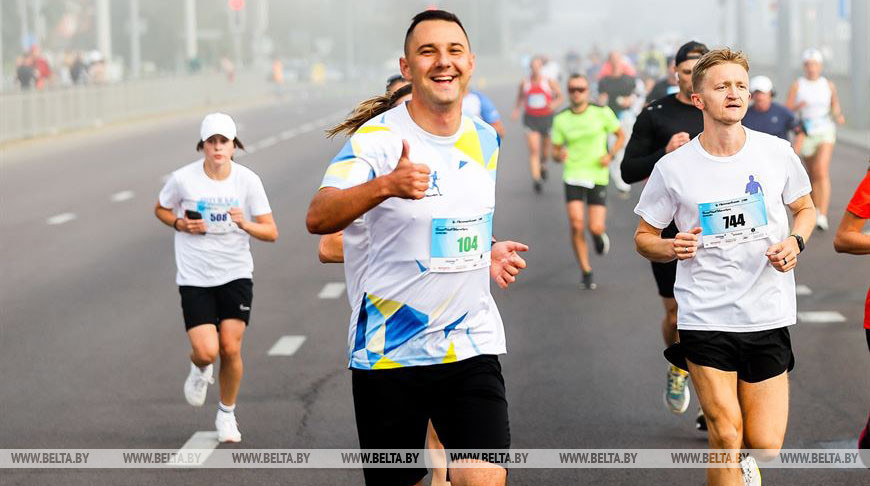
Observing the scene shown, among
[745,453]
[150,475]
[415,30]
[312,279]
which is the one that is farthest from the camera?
[312,279]

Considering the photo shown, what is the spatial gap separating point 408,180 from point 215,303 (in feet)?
13.2

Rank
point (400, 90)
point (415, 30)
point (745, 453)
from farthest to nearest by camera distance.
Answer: point (400, 90) < point (745, 453) < point (415, 30)

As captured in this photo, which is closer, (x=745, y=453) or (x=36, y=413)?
(x=745, y=453)

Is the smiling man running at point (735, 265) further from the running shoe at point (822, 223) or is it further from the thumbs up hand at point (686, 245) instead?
the running shoe at point (822, 223)

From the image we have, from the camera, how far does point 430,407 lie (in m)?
5.28

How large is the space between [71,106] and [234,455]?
29554 millimetres

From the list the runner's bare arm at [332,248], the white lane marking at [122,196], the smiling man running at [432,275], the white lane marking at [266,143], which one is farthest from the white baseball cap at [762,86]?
the white lane marking at [266,143]

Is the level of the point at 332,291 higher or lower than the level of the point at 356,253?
lower

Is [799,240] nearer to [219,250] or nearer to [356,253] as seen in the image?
[356,253]

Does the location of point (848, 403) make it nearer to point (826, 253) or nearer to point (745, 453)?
point (745, 453)

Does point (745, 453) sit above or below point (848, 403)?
above

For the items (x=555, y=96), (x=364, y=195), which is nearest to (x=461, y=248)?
(x=364, y=195)

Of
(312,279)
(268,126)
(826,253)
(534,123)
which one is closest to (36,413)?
(312,279)

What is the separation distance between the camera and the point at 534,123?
2428 centimetres
